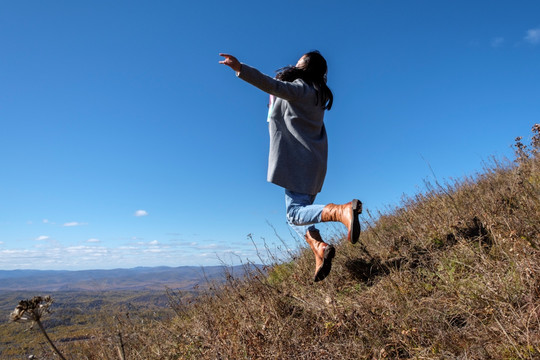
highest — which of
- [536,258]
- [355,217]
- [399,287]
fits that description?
[355,217]

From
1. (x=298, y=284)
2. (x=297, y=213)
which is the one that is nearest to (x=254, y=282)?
(x=298, y=284)

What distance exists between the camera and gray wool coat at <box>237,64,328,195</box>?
9.45 ft

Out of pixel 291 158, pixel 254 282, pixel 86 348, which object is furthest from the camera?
pixel 86 348

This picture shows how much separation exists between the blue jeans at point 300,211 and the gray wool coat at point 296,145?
0.23ft

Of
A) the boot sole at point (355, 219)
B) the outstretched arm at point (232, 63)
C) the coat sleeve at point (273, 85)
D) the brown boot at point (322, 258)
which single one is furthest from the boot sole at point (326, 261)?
the outstretched arm at point (232, 63)

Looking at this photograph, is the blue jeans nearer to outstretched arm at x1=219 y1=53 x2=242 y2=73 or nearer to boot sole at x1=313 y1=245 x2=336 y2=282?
boot sole at x1=313 y1=245 x2=336 y2=282

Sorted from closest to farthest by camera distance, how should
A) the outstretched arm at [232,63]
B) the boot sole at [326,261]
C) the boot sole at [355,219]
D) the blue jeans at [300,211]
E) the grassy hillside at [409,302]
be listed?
the grassy hillside at [409,302], the boot sole at [355,219], the outstretched arm at [232,63], the boot sole at [326,261], the blue jeans at [300,211]

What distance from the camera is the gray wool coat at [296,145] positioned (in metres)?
2.88

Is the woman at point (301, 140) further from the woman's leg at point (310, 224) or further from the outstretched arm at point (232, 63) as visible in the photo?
the outstretched arm at point (232, 63)

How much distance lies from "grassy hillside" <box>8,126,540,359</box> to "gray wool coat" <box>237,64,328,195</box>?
3.32 feet

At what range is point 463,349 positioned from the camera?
1.54 meters

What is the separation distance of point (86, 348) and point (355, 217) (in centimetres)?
459

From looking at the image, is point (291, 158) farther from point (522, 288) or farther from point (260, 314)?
point (522, 288)

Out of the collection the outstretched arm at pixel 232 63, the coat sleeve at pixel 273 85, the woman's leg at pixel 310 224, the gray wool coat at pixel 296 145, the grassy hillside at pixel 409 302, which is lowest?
the grassy hillside at pixel 409 302
